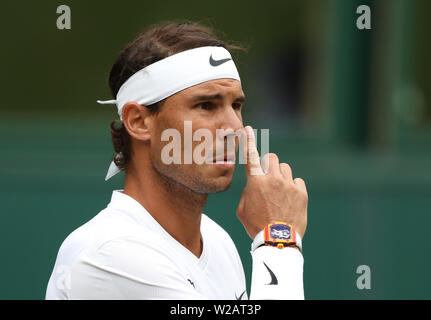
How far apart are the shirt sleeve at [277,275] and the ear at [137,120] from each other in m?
0.72

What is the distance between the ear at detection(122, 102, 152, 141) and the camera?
10.5ft

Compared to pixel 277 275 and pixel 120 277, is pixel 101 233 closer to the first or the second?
pixel 120 277

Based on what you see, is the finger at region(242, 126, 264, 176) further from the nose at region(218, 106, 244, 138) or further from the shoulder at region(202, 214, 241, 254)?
the shoulder at region(202, 214, 241, 254)

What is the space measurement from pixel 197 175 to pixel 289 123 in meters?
3.88

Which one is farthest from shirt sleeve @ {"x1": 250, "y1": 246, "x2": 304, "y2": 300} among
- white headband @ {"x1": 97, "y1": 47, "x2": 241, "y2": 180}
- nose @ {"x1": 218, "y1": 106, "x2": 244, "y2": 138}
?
white headband @ {"x1": 97, "y1": 47, "x2": 241, "y2": 180}

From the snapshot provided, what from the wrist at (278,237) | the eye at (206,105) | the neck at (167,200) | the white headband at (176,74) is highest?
the white headband at (176,74)

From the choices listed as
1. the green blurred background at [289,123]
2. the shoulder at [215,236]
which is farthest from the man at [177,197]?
the green blurred background at [289,123]

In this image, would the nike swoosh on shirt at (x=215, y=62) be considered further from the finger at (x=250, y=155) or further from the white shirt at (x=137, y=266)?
the white shirt at (x=137, y=266)

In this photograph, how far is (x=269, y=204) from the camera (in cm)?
306

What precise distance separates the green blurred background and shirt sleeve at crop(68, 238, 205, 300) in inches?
135

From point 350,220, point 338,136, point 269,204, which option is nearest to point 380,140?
point 338,136

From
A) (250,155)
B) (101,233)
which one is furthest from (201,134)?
(101,233)

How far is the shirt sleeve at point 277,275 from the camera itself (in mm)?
2811
